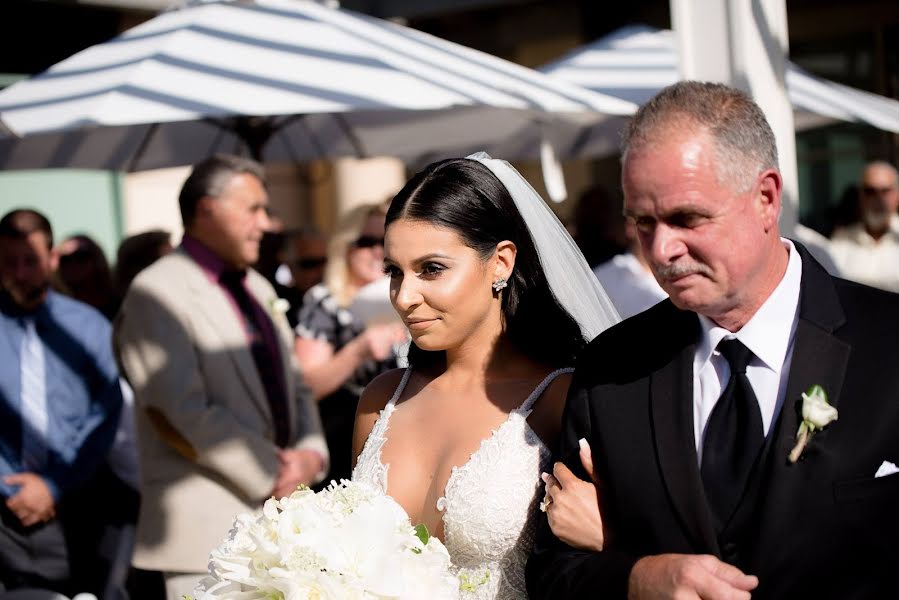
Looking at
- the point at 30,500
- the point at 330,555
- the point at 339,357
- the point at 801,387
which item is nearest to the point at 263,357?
the point at 339,357

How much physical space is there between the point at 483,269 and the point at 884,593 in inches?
55.6

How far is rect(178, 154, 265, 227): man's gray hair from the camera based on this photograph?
5.11 meters

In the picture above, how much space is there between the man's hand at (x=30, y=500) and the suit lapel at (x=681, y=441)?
361cm

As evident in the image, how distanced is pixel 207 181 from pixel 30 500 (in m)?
1.56

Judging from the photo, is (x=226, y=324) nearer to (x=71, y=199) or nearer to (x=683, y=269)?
(x=683, y=269)

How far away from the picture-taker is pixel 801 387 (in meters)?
2.22

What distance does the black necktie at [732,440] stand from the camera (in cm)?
225

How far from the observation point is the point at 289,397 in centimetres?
532

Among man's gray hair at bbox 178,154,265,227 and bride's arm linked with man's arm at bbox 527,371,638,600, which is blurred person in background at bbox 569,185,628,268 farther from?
bride's arm linked with man's arm at bbox 527,371,638,600

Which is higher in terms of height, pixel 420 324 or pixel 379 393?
→ pixel 420 324

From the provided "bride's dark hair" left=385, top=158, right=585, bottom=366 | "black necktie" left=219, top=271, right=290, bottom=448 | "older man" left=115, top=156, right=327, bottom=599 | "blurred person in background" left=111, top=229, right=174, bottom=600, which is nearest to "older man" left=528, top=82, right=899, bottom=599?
"bride's dark hair" left=385, top=158, right=585, bottom=366

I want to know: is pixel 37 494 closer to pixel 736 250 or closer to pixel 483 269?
pixel 483 269

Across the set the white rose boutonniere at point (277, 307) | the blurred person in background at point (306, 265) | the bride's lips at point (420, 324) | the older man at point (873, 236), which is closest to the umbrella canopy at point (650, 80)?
the older man at point (873, 236)

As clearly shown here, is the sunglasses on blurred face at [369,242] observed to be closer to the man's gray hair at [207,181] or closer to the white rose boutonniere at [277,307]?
the white rose boutonniere at [277,307]
